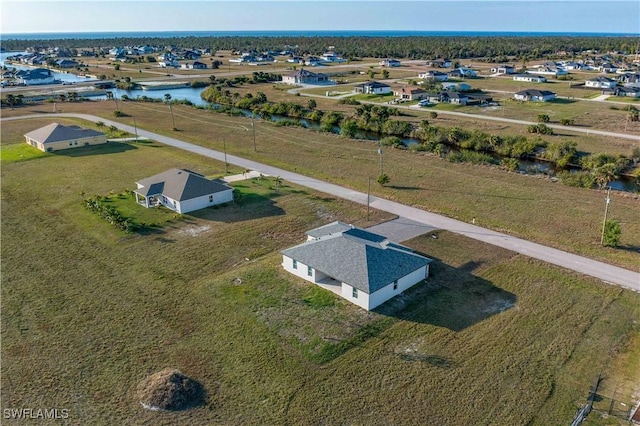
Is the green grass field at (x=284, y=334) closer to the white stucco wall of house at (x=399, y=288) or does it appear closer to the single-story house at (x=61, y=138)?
the white stucco wall of house at (x=399, y=288)

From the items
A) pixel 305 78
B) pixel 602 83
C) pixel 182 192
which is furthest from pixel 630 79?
pixel 182 192

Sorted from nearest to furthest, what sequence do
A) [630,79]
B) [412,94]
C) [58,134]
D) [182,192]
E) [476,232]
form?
[476,232] < [182,192] < [58,134] < [412,94] < [630,79]

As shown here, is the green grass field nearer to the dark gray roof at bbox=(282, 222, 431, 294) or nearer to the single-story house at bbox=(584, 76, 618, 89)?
the dark gray roof at bbox=(282, 222, 431, 294)

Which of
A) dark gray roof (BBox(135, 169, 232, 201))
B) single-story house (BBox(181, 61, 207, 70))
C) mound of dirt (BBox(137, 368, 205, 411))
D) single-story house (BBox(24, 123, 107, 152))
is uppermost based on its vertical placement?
single-story house (BBox(181, 61, 207, 70))

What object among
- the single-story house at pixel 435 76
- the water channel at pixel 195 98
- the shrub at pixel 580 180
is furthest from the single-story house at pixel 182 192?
the single-story house at pixel 435 76

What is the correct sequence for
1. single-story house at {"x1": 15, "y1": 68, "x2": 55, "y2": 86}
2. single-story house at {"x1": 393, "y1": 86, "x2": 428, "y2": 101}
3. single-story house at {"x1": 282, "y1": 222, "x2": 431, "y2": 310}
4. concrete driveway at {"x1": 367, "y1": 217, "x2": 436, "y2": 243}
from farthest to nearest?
single-story house at {"x1": 15, "y1": 68, "x2": 55, "y2": 86}, single-story house at {"x1": 393, "y1": 86, "x2": 428, "y2": 101}, concrete driveway at {"x1": 367, "y1": 217, "x2": 436, "y2": 243}, single-story house at {"x1": 282, "y1": 222, "x2": 431, "y2": 310}

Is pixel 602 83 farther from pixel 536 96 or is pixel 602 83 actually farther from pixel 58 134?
pixel 58 134

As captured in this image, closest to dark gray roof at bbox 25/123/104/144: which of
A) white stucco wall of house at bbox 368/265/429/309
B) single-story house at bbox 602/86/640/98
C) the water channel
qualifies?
the water channel
